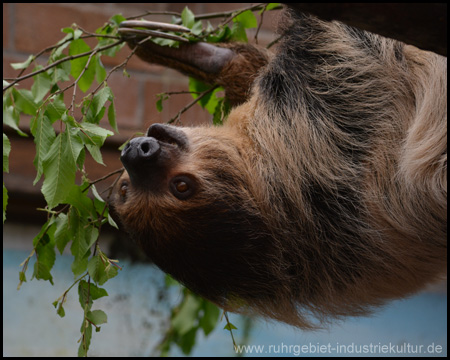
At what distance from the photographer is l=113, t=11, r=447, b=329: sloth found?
2.87m

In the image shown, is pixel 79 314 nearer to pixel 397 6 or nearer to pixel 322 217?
pixel 322 217

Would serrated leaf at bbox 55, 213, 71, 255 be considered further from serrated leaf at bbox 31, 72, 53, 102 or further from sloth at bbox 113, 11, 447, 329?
serrated leaf at bbox 31, 72, 53, 102

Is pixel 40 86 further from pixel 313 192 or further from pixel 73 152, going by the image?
pixel 313 192

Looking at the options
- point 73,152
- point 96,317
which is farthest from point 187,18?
point 96,317

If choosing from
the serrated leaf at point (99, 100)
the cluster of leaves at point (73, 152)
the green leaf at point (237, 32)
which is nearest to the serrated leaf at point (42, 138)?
the cluster of leaves at point (73, 152)

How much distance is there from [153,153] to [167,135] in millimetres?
182

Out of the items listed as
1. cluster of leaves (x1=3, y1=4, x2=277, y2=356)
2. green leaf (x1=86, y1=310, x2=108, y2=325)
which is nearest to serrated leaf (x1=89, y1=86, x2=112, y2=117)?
cluster of leaves (x1=3, y1=4, x2=277, y2=356)

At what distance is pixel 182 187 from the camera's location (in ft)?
9.57

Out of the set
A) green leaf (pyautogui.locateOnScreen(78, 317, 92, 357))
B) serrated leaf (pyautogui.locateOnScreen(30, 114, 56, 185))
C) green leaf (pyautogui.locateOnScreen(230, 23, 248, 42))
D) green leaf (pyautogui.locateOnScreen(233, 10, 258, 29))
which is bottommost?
green leaf (pyautogui.locateOnScreen(78, 317, 92, 357))

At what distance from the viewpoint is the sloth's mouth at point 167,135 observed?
3.00m

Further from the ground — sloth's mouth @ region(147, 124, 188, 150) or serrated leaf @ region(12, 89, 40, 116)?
sloth's mouth @ region(147, 124, 188, 150)

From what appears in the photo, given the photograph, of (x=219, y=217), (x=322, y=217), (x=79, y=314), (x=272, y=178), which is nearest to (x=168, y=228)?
(x=219, y=217)

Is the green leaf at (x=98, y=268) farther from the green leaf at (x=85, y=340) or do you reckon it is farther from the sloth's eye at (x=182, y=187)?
the sloth's eye at (x=182, y=187)

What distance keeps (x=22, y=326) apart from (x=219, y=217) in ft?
12.9
